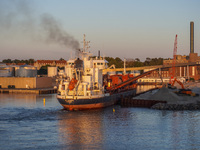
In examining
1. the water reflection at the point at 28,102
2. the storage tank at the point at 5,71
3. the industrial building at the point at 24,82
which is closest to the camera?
the water reflection at the point at 28,102

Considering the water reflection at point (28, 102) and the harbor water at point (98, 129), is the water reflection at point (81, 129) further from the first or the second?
the water reflection at point (28, 102)

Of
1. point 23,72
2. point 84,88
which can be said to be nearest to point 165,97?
point 84,88

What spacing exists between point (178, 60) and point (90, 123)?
15876 cm

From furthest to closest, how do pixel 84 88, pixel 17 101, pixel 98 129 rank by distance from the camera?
pixel 17 101, pixel 84 88, pixel 98 129

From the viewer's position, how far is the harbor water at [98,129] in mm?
33312

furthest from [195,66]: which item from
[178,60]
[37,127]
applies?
[37,127]

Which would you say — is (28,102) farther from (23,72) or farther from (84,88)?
(23,72)

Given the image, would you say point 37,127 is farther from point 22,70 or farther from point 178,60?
point 178,60

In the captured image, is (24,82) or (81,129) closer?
(81,129)

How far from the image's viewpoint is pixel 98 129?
40.4m

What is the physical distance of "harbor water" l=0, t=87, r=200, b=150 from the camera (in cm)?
3331

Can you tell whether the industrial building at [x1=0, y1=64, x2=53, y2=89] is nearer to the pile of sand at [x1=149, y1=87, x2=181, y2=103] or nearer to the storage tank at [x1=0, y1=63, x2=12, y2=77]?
the storage tank at [x1=0, y1=63, x2=12, y2=77]

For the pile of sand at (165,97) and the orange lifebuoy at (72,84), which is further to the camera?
the pile of sand at (165,97)

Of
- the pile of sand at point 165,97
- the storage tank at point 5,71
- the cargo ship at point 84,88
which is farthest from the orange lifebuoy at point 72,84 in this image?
the storage tank at point 5,71
